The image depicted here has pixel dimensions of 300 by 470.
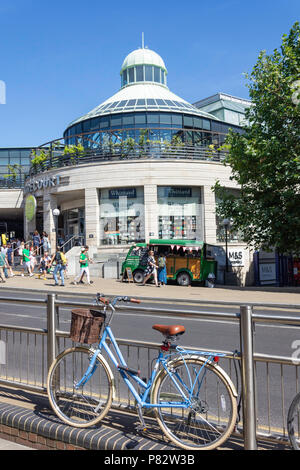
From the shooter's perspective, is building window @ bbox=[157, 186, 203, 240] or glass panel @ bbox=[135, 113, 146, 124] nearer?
building window @ bbox=[157, 186, 203, 240]

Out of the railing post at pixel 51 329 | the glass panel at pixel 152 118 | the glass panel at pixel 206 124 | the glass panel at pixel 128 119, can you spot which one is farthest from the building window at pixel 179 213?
the railing post at pixel 51 329

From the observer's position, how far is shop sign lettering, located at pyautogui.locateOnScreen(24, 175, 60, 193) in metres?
31.6

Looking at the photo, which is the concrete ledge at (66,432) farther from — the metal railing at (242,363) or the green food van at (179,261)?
Result: the green food van at (179,261)

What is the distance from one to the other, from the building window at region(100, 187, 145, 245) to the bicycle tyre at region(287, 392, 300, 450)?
84.1ft

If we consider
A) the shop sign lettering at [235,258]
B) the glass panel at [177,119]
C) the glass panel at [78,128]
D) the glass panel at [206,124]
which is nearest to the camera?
the shop sign lettering at [235,258]

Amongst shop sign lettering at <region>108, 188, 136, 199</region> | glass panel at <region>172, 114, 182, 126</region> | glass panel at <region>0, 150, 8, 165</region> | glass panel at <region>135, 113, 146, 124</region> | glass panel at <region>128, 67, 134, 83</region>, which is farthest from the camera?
glass panel at <region>0, 150, 8, 165</region>

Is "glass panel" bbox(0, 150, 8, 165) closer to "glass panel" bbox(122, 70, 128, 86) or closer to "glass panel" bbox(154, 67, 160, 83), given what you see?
"glass panel" bbox(122, 70, 128, 86)

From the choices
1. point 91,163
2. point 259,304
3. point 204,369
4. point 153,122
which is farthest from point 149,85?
point 204,369

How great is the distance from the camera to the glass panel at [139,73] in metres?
48.2

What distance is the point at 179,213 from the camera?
2948cm

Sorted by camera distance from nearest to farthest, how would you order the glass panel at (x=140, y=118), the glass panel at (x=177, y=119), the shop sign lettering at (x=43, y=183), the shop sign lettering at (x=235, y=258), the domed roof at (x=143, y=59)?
the shop sign lettering at (x=235, y=258) → the shop sign lettering at (x=43, y=183) → the glass panel at (x=140, y=118) → the glass panel at (x=177, y=119) → the domed roof at (x=143, y=59)

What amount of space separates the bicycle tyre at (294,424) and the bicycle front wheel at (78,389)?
56.6 inches

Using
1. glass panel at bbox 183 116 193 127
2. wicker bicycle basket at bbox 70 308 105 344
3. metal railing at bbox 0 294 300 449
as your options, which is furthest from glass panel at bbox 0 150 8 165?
wicker bicycle basket at bbox 70 308 105 344

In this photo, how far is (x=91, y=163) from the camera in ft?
97.9
